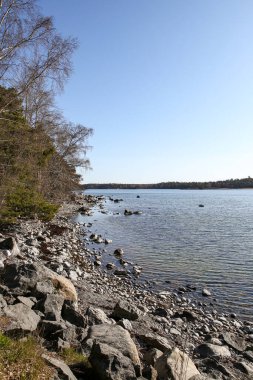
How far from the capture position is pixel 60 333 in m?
7.14

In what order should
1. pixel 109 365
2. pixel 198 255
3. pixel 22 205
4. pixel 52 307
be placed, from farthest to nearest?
pixel 198 255 → pixel 22 205 → pixel 52 307 → pixel 109 365

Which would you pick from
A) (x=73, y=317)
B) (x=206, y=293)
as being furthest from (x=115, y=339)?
(x=206, y=293)

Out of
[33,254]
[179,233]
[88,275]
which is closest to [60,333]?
[88,275]

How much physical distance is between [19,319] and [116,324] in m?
2.93

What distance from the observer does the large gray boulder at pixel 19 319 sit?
21.4ft

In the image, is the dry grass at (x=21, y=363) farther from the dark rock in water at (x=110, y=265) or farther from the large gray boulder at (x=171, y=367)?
the dark rock in water at (x=110, y=265)

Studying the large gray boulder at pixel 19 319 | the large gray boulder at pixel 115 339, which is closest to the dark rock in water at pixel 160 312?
the large gray boulder at pixel 115 339

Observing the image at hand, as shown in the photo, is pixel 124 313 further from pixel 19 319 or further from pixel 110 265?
pixel 110 265

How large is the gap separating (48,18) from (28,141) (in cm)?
682

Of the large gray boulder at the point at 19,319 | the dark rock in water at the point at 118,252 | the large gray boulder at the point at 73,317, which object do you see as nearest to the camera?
the large gray boulder at the point at 19,319

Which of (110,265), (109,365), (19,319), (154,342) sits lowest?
(110,265)

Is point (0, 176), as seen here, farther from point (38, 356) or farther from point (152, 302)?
point (38, 356)

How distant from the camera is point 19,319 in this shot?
23.0 feet

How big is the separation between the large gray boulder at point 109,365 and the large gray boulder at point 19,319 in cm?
151
